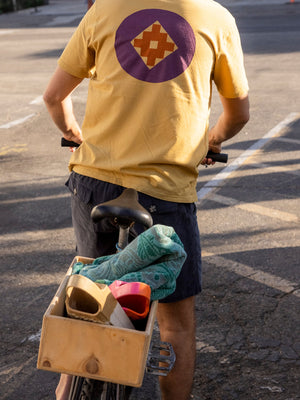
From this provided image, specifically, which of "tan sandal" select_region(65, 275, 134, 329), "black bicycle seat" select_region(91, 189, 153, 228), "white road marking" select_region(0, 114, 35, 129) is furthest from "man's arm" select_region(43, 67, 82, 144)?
"white road marking" select_region(0, 114, 35, 129)

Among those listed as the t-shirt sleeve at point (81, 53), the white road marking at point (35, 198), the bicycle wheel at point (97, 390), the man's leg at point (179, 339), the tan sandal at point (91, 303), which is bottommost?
the white road marking at point (35, 198)

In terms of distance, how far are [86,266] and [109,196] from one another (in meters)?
0.50

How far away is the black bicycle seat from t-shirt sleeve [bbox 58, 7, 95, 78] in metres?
0.71

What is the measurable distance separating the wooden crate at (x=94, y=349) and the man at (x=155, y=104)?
2.71ft

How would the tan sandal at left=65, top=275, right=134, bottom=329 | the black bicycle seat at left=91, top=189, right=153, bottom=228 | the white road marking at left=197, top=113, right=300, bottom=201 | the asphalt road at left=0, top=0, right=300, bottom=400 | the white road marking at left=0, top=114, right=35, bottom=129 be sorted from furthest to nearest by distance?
the white road marking at left=0, top=114, right=35, bottom=129 < the white road marking at left=197, top=113, right=300, bottom=201 < the asphalt road at left=0, top=0, right=300, bottom=400 < the black bicycle seat at left=91, top=189, right=153, bottom=228 < the tan sandal at left=65, top=275, right=134, bottom=329

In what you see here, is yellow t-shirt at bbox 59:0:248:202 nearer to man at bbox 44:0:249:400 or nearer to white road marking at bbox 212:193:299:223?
man at bbox 44:0:249:400

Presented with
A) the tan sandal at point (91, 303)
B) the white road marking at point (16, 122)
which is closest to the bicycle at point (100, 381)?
the tan sandal at point (91, 303)

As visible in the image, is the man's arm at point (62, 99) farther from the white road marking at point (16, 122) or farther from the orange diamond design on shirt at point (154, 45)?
the white road marking at point (16, 122)

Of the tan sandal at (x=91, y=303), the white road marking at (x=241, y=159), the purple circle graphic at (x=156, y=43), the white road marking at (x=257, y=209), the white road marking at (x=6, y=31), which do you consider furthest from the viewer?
the white road marking at (x=6, y=31)

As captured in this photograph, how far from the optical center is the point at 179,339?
2.85m

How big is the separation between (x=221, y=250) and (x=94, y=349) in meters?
3.54

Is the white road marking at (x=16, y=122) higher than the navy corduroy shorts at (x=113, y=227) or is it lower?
lower

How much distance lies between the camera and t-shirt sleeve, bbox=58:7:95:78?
104 inches

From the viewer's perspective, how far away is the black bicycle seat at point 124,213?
2283mm
